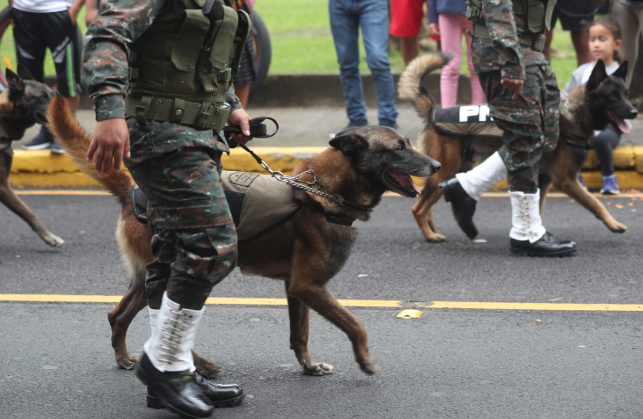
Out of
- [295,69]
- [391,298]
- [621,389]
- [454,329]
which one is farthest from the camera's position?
[295,69]

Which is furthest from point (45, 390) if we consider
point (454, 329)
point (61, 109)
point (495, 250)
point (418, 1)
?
point (418, 1)

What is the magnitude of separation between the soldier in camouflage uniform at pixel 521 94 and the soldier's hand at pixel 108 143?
2.86 m

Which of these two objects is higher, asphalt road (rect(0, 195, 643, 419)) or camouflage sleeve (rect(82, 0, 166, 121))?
camouflage sleeve (rect(82, 0, 166, 121))

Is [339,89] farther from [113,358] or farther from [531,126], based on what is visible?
[113,358]

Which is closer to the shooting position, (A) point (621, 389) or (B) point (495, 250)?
(A) point (621, 389)

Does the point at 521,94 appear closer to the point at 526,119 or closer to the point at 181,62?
the point at 526,119

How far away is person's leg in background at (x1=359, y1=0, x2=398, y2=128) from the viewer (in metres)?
7.95

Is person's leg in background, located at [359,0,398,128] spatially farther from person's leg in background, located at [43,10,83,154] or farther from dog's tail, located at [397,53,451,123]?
person's leg in background, located at [43,10,83,154]

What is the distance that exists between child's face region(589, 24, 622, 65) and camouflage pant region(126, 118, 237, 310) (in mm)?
4944

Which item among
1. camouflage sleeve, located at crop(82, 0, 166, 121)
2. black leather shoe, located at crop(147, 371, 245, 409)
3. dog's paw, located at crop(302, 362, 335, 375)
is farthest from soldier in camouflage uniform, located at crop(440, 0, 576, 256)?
camouflage sleeve, located at crop(82, 0, 166, 121)

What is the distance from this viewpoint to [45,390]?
3.64 m

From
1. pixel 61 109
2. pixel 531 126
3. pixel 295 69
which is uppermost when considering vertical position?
pixel 61 109

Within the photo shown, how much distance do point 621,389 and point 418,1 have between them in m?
6.17

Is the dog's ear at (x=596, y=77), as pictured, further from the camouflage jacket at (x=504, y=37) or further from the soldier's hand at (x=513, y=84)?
the soldier's hand at (x=513, y=84)
